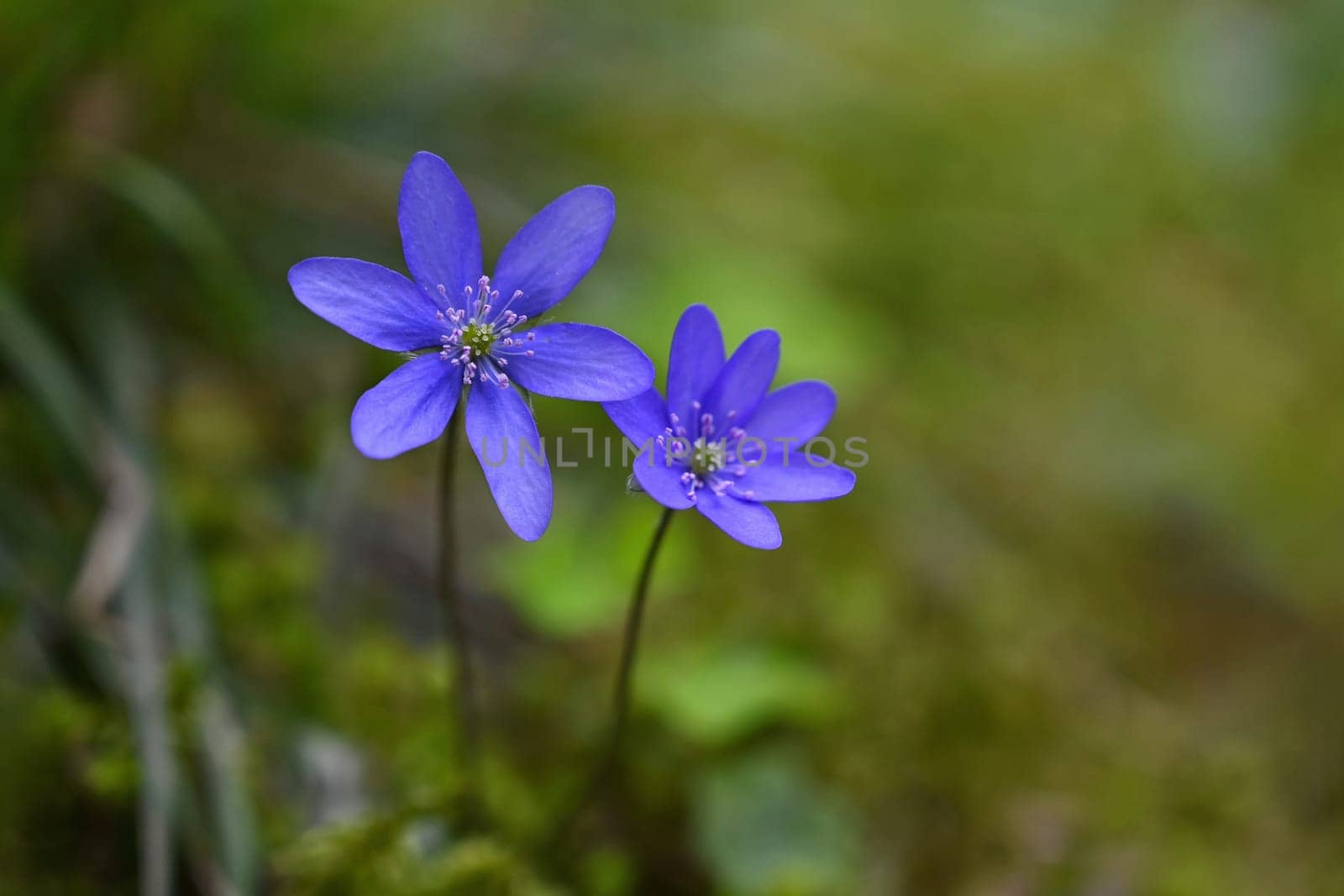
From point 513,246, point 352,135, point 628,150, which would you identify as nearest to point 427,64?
point 352,135

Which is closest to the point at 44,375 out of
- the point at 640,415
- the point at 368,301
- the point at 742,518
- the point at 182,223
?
the point at 182,223

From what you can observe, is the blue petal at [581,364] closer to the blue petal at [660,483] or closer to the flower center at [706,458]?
the blue petal at [660,483]

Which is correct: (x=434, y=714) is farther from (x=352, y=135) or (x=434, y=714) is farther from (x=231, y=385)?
(x=352, y=135)

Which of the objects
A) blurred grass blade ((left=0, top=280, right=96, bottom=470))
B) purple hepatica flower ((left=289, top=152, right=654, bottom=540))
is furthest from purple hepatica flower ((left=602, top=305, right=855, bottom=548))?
blurred grass blade ((left=0, top=280, right=96, bottom=470))

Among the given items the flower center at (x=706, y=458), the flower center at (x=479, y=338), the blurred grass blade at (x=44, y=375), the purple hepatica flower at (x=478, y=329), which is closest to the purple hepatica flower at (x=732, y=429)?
the flower center at (x=706, y=458)

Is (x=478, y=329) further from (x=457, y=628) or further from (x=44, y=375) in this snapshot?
(x=44, y=375)
